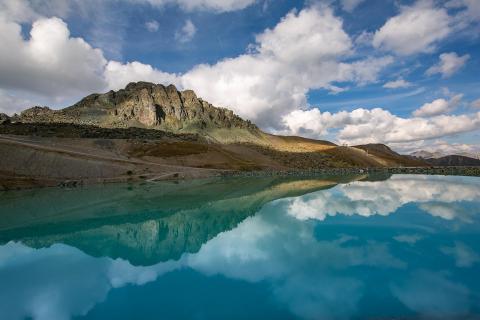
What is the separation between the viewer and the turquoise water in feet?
38.6

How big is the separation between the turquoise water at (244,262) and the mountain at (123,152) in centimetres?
2931

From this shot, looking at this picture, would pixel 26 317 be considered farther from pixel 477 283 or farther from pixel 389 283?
pixel 477 283

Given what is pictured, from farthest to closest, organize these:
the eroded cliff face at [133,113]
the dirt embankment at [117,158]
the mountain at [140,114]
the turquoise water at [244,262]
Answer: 1. the mountain at [140,114]
2. the eroded cliff face at [133,113]
3. the dirt embankment at [117,158]
4. the turquoise water at [244,262]

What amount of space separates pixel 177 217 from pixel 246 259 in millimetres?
13207

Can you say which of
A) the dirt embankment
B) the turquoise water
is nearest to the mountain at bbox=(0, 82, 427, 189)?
the dirt embankment

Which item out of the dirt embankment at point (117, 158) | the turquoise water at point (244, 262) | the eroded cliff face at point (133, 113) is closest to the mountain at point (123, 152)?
the dirt embankment at point (117, 158)

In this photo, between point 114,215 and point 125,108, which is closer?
point 114,215

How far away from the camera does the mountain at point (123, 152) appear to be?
5934 centimetres

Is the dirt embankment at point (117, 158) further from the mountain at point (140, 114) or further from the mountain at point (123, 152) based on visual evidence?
the mountain at point (140, 114)

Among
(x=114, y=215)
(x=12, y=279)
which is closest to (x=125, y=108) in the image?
(x=114, y=215)

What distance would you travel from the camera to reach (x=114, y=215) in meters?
30.5

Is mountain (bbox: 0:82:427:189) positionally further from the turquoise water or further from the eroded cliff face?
the turquoise water

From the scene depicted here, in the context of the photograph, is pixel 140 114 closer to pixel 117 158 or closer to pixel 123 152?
pixel 123 152

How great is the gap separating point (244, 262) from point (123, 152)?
75.2m
